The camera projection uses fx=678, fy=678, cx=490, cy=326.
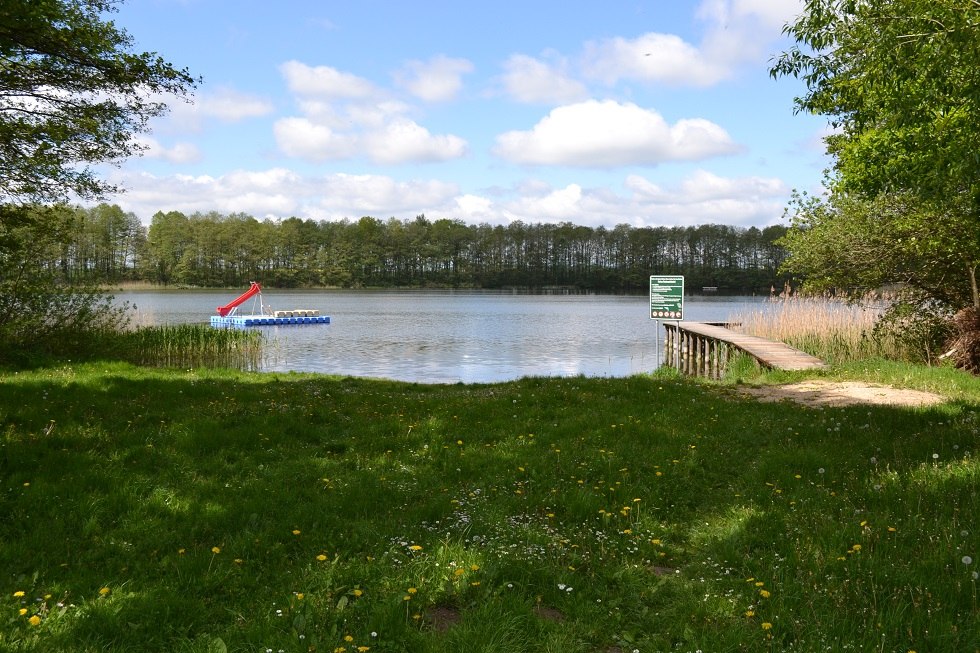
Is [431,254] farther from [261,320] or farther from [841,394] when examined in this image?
[841,394]

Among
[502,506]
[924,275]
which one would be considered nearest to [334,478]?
[502,506]

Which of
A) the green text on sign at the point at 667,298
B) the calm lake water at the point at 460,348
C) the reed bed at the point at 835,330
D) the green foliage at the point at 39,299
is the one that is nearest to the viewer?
the green foliage at the point at 39,299

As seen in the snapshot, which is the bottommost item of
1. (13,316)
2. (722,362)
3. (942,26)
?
(722,362)

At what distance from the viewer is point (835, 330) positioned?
20.4 metres

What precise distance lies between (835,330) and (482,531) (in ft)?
61.2

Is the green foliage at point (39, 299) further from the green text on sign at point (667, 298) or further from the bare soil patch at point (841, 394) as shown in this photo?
the green text on sign at point (667, 298)

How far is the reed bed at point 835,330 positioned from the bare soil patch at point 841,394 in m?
4.89

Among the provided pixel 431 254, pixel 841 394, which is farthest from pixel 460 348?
pixel 431 254

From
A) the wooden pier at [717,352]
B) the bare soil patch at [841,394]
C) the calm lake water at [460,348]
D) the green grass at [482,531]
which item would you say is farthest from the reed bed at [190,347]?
the bare soil patch at [841,394]

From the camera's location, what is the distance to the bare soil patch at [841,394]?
36.0 ft

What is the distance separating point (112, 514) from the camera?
518cm

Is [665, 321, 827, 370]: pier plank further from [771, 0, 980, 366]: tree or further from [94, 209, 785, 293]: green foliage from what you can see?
[94, 209, 785, 293]: green foliage

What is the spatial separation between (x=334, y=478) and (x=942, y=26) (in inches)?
314

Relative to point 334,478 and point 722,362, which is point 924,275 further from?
point 334,478
